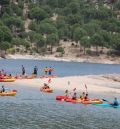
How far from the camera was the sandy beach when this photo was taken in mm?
88469

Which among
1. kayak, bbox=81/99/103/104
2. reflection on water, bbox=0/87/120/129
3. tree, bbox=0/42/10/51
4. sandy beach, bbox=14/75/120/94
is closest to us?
reflection on water, bbox=0/87/120/129

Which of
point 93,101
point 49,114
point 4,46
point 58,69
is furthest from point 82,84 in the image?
point 4,46

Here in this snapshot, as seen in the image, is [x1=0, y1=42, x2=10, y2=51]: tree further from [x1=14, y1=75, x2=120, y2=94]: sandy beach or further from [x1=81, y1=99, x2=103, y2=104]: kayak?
[x1=81, y1=99, x2=103, y2=104]: kayak

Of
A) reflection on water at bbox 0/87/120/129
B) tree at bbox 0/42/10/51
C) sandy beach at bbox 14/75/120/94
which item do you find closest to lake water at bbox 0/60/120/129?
reflection on water at bbox 0/87/120/129

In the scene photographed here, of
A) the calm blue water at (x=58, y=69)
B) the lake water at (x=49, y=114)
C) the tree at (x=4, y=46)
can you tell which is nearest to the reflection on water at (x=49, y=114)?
the lake water at (x=49, y=114)

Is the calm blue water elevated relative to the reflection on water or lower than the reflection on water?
elevated

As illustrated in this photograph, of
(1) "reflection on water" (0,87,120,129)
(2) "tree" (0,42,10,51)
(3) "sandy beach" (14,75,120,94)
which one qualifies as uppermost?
(2) "tree" (0,42,10,51)

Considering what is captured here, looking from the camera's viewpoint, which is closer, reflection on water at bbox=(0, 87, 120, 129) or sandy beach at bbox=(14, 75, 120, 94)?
reflection on water at bbox=(0, 87, 120, 129)

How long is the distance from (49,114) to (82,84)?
3204cm

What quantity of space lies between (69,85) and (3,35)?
111484 mm

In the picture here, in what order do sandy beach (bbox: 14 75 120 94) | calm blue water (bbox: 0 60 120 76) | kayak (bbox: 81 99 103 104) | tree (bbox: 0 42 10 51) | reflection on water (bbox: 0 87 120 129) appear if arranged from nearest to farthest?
reflection on water (bbox: 0 87 120 129), kayak (bbox: 81 99 103 104), sandy beach (bbox: 14 75 120 94), calm blue water (bbox: 0 60 120 76), tree (bbox: 0 42 10 51)

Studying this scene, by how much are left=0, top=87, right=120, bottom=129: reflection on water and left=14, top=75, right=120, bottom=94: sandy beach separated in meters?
11.4

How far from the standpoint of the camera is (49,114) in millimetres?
61594

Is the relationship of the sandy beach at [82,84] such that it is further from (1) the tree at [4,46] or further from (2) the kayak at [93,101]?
(1) the tree at [4,46]
